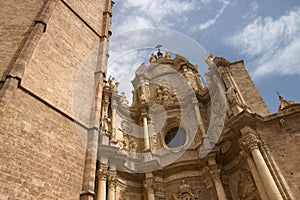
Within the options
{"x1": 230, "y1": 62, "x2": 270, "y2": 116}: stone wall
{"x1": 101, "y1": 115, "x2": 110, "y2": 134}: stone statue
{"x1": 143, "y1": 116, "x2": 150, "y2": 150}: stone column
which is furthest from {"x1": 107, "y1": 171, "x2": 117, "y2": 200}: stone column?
{"x1": 230, "y1": 62, "x2": 270, "y2": 116}: stone wall

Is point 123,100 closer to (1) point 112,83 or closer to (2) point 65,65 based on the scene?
(1) point 112,83

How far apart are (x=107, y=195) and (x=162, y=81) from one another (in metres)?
8.99

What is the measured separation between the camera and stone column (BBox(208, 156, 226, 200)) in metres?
10.7

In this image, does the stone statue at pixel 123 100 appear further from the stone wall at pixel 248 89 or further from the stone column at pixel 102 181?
the stone wall at pixel 248 89

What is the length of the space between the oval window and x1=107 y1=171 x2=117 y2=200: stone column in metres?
4.06

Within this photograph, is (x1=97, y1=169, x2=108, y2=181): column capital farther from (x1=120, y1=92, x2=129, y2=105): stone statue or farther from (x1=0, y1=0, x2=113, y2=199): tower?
(x1=120, y1=92, x2=129, y2=105): stone statue

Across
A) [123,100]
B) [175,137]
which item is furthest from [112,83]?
[175,137]

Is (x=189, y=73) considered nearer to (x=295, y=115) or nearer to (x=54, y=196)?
(x=295, y=115)

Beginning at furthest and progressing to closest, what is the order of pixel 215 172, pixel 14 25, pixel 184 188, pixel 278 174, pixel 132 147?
1. pixel 132 147
2. pixel 184 188
3. pixel 215 172
4. pixel 14 25
5. pixel 278 174

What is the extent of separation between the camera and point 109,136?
40.8ft

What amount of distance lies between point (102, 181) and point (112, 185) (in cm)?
54

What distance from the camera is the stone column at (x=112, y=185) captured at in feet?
34.8

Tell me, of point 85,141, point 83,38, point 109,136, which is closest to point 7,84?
point 85,141

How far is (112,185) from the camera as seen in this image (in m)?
10.9
